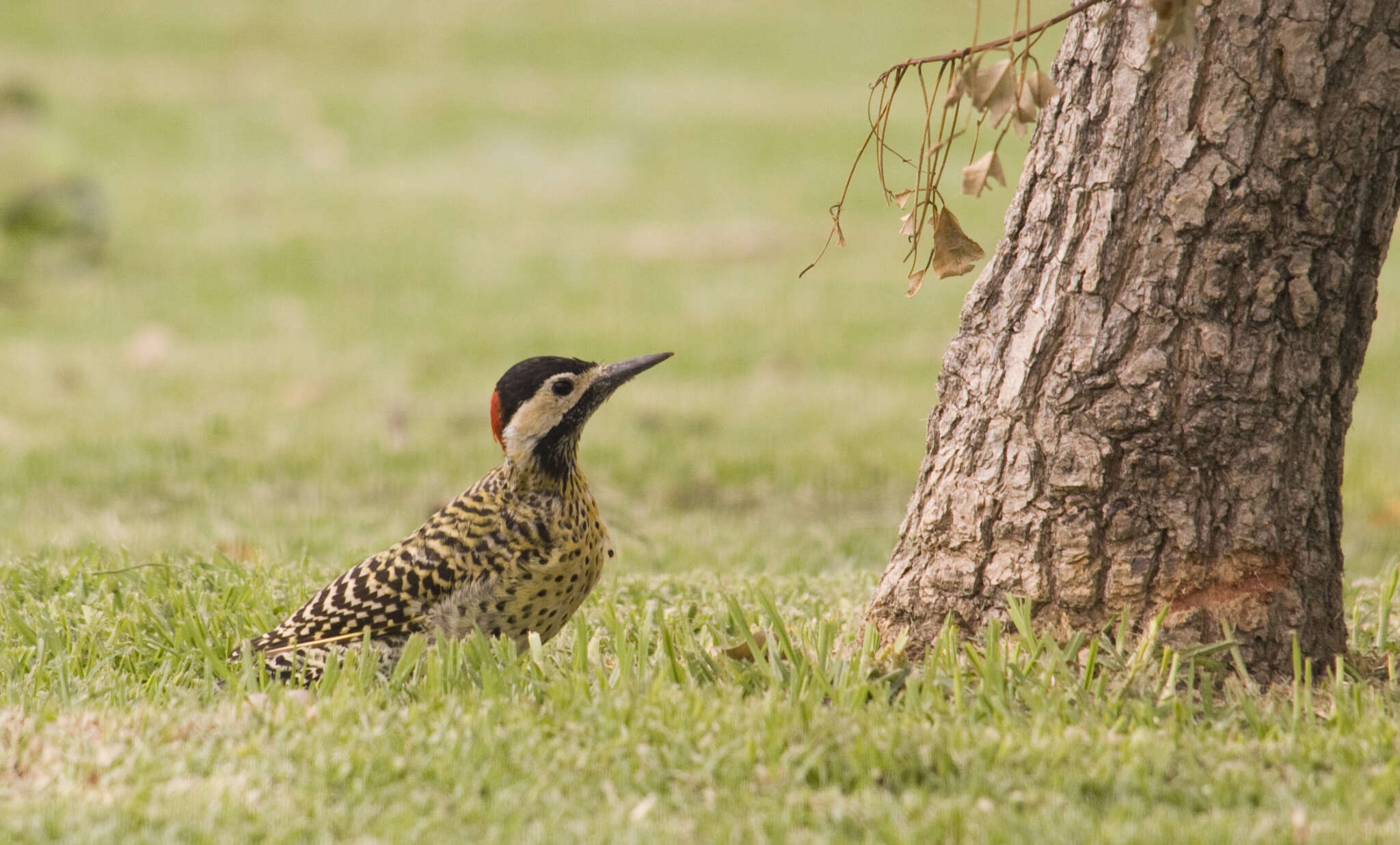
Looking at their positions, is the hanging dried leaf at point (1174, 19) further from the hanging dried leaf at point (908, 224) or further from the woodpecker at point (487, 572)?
the woodpecker at point (487, 572)

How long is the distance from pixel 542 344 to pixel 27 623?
5702 millimetres

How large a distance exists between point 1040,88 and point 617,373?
65.7 inches

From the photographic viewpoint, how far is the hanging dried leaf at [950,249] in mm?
4035

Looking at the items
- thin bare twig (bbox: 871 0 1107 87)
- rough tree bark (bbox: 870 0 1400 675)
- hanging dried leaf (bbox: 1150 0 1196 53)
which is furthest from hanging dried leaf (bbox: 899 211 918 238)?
hanging dried leaf (bbox: 1150 0 1196 53)

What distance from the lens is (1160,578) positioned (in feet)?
12.7

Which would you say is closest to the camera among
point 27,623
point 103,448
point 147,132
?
point 27,623

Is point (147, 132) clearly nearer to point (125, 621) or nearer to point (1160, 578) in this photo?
point (125, 621)

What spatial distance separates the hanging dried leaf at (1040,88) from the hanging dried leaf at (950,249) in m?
0.51

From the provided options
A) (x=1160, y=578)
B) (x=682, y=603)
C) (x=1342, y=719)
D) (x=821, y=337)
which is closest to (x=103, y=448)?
(x=682, y=603)

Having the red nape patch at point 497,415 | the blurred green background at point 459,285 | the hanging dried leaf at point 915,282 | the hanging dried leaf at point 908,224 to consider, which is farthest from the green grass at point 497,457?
the hanging dried leaf at point 908,224

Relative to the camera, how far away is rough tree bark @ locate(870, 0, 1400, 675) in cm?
366

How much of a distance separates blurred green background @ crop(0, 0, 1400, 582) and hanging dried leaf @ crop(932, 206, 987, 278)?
198 cm

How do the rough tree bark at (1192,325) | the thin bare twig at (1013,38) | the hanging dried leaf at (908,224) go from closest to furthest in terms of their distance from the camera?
the thin bare twig at (1013,38), the rough tree bark at (1192,325), the hanging dried leaf at (908,224)

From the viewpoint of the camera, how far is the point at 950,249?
4051mm
